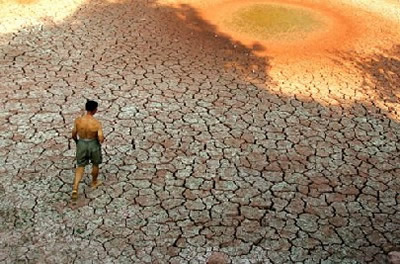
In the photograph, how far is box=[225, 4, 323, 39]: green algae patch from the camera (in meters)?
12.1

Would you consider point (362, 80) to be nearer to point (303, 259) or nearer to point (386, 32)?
point (386, 32)

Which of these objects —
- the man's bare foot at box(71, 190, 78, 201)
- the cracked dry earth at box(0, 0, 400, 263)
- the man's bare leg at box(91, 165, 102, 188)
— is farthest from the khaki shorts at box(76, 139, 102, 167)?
the cracked dry earth at box(0, 0, 400, 263)

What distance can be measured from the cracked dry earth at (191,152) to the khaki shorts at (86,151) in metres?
0.51

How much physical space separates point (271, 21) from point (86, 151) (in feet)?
25.8

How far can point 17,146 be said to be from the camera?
7398 mm

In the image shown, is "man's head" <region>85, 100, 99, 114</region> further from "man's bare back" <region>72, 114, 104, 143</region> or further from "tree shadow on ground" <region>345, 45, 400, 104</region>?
"tree shadow on ground" <region>345, 45, 400, 104</region>

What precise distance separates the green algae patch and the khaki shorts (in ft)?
21.7

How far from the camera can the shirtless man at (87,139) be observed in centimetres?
612

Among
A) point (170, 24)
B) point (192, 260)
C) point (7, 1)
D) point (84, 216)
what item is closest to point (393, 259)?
point (192, 260)

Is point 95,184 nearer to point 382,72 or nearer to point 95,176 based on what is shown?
point 95,176

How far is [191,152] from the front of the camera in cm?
753

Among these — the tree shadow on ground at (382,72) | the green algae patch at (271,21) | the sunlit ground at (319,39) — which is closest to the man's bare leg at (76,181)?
the sunlit ground at (319,39)

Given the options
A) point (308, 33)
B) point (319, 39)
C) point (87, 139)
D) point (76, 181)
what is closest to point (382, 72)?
point (319, 39)

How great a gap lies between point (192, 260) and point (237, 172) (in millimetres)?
1862
